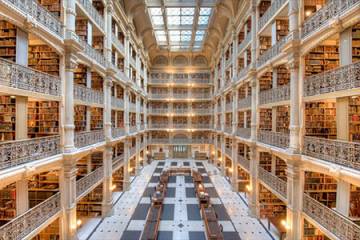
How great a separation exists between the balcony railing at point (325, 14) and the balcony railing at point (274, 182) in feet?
17.0

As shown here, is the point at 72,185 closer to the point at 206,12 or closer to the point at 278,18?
the point at 278,18

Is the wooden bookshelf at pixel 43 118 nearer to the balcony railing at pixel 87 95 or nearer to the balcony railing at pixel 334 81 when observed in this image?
the balcony railing at pixel 87 95

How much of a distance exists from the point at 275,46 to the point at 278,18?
1250 mm

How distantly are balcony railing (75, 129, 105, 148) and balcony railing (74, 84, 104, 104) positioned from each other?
1323 mm

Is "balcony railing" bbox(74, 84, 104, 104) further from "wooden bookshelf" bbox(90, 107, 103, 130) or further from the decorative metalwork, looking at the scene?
the decorative metalwork

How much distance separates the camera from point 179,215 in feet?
38.2

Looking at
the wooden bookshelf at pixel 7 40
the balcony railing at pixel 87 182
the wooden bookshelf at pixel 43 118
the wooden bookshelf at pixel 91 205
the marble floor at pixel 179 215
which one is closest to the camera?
the wooden bookshelf at pixel 7 40

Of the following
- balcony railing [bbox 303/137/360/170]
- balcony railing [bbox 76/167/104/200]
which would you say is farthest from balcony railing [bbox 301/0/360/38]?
balcony railing [bbox 76/167/104/200]

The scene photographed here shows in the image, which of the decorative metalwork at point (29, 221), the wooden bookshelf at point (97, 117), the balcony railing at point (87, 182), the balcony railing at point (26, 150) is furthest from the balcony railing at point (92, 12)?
the decorative metalwork at point (29, 221)

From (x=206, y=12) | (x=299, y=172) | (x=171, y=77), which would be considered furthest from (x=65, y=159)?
(x=171, y=77)

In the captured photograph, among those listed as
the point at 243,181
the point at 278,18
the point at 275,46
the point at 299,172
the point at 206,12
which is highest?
the point at 206,12

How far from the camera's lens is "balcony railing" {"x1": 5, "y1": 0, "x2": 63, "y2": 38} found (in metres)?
5.51

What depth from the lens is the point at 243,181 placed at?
50.1 ft

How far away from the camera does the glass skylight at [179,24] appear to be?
16047 mm
